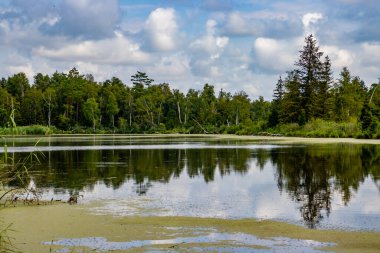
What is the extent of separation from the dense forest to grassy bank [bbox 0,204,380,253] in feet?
214

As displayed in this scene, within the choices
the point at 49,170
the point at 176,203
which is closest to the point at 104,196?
the point at 176,203

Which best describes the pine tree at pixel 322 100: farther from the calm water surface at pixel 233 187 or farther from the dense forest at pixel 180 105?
the calm water surface at pixel 233 187

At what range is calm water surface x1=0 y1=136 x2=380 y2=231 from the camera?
539 inches

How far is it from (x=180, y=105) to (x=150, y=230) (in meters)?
107

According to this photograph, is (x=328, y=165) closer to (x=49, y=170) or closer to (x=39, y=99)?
(x=49, y=170)

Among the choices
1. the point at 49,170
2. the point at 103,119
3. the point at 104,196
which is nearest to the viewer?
the point at 104,196

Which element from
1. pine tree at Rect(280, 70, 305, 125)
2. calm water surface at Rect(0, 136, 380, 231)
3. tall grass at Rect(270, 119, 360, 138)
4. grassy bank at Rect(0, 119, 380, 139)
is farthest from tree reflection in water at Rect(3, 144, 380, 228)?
pine tree at Rect(280, 70, 305, 125)

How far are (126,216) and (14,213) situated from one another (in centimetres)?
280

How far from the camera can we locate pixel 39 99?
123 m

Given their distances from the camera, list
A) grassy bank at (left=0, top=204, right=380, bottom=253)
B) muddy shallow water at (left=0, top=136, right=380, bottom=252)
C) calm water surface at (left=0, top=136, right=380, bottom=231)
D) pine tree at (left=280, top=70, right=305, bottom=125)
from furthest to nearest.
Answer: pine tree at (left=280, top=70, right=305, bottom=125)
calm water surface at (left=0, top=136, right=380, bottom=231)
muddy shallow water at (left=0, top=136, right=380, bottom=252)
grassy bank at (left=0, top=204, right=380, bottom=253)

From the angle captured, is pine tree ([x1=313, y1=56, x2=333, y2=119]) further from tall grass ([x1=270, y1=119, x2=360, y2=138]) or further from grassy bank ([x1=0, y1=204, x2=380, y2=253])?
grassy bank ([x1=0, y1=204, x2=380, y2=253])

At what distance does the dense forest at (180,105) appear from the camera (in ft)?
265

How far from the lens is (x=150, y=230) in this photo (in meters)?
11.4

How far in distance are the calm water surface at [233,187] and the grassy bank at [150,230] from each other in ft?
2.82
